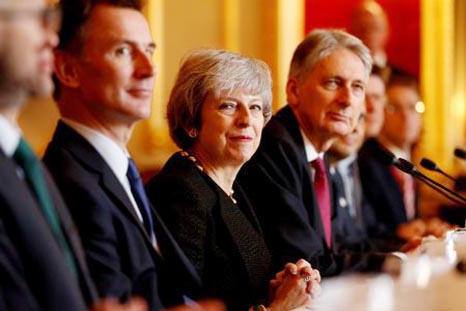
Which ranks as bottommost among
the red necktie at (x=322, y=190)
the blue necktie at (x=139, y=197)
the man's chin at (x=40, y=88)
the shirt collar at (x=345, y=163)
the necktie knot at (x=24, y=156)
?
the shirt collar at (x=345, y=163)

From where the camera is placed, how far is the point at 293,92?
3266 mm

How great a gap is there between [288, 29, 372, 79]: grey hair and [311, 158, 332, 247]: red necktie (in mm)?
323

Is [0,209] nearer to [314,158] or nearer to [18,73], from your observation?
[18,73]

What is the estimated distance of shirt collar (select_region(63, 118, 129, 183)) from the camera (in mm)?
2055

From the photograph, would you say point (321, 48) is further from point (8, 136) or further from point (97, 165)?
point (8, 136)

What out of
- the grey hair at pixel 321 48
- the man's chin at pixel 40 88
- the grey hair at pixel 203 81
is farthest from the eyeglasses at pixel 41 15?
the grey hair at pixel 321 48

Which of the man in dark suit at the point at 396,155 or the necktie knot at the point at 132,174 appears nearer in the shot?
the necktie knot at the point at 132,174

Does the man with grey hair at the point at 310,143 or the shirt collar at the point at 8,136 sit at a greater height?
the shirt collar at the point at 8,136

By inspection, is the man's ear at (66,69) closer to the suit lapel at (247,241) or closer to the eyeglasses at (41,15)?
the eyeglasses at (41,15)

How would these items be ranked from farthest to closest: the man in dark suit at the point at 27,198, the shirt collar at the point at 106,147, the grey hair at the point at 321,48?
1. the grey hair at the point at 321,48
2. the shirt collar at the point at 106,147
3. the man in dark suit at the point at 27,198

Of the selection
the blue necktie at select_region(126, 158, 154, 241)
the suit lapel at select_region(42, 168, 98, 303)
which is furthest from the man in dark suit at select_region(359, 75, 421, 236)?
the suit lapel at select_region(42, 168, 98, 303)

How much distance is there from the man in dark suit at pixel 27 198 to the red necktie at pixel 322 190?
168 centimetres

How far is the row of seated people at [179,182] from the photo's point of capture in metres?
1.60

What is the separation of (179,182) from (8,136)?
3.10 ft
